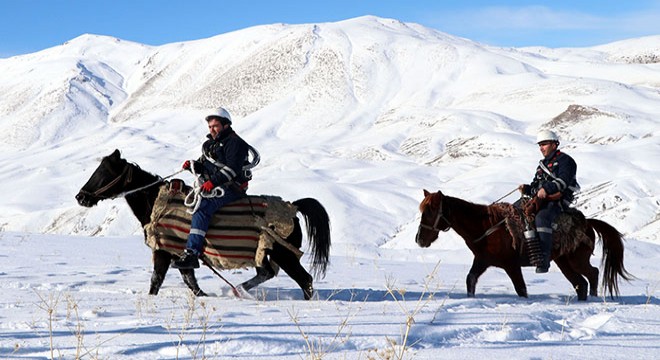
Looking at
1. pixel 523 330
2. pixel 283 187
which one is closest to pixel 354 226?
pixel 283 187

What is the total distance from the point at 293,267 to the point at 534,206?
323 centimetres

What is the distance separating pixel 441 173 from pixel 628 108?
2936 centimetres

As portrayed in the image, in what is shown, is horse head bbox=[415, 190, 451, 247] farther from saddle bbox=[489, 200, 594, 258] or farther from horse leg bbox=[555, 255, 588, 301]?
horse leg bbox=[555, 255, 588, 301]

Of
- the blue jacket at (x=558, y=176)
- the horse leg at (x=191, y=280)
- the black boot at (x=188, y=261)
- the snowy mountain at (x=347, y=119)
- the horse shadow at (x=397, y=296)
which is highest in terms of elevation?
the snowy mountain at (x=347, y=119)

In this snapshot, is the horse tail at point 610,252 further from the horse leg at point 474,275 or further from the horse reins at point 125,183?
the horse reins at point 125,183

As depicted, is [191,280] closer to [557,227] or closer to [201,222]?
[201,222]

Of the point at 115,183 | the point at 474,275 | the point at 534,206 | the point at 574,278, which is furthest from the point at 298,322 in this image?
the point at 574,278

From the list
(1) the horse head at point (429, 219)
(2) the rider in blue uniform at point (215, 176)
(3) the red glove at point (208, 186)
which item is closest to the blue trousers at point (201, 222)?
(2) the rider in blue uniform at point (215, 176)

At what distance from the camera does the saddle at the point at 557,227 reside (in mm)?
8711

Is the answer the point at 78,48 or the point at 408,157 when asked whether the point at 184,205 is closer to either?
the point at 408,157

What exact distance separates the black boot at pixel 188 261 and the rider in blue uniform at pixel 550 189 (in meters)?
4.29

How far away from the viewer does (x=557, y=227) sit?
8773mm

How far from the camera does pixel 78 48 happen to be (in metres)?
151

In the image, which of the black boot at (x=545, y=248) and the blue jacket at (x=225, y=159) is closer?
the blue jacket at (x=225, y=159)
